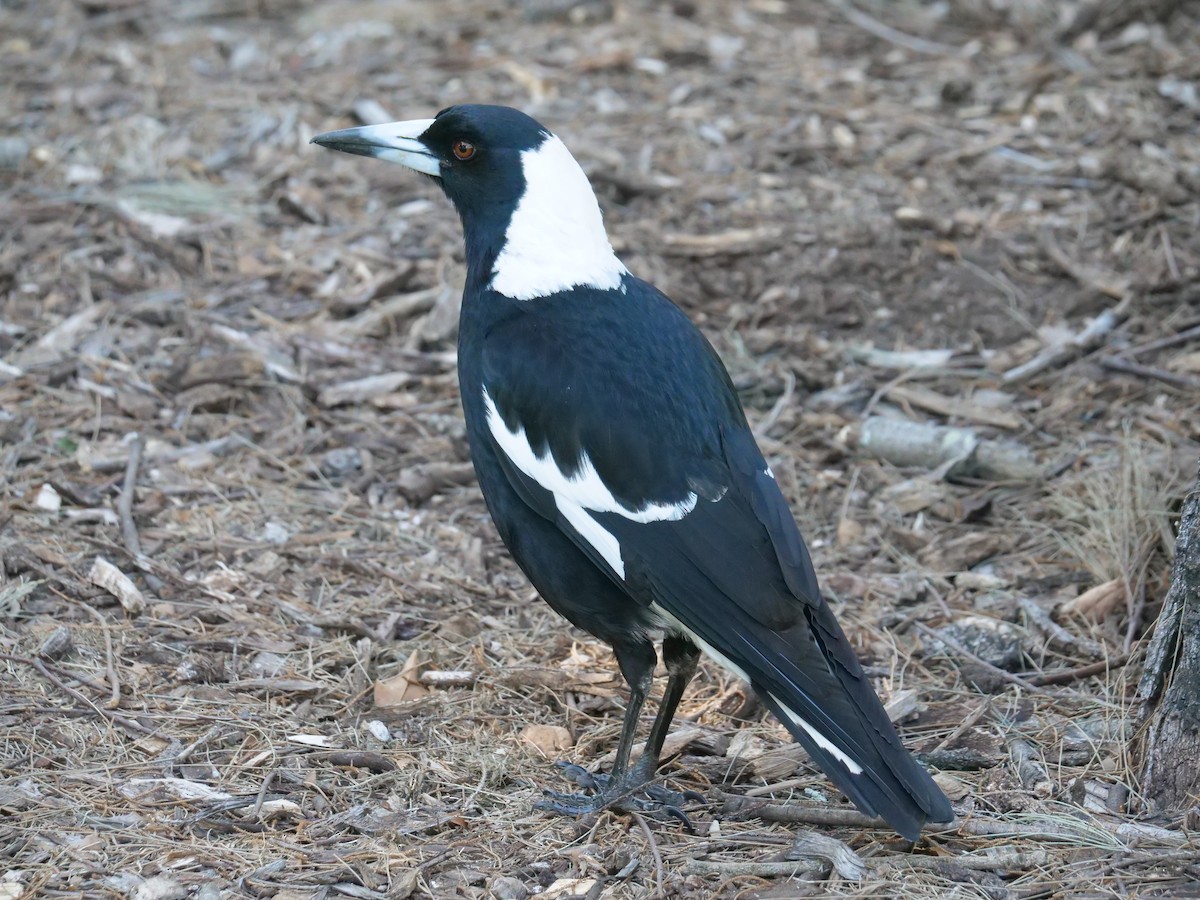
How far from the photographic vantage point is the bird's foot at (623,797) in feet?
8.31

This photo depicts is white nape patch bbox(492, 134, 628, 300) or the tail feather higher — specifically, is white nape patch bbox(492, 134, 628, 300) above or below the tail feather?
above

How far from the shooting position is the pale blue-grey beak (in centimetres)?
307

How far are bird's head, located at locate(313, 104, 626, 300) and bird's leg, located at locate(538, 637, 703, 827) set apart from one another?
2.44 feet

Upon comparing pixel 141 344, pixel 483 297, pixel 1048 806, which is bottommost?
pixel 141 344

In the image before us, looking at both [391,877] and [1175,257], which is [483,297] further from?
[1175,257]

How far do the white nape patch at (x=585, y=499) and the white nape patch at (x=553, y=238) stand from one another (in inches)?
14.1

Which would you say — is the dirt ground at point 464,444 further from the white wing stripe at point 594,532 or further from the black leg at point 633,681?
the white wing stripe at point 594,532

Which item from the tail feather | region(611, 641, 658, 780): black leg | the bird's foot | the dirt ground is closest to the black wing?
the tail feather

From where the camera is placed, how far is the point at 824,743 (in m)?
2.30

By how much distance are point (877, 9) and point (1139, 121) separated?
4.97ft

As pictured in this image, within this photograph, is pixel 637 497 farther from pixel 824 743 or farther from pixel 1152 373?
pixel 1152 373

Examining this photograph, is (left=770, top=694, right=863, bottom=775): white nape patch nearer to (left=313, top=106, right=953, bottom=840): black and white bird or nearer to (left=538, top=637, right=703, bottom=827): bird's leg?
(left=313, top=106, right=953, bottom=840): black and white bird

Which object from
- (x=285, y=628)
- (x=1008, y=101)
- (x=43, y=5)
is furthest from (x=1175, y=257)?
(x=43, y=5)

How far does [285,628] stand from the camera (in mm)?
2986
